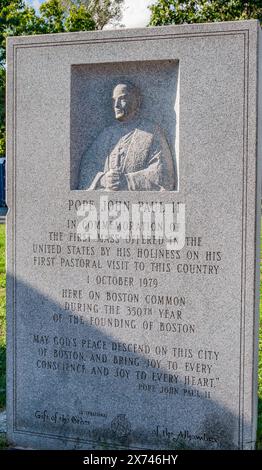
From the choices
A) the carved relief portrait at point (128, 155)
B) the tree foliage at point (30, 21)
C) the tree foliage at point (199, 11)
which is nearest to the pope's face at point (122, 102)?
the carved relief portrait at point (128, 155)

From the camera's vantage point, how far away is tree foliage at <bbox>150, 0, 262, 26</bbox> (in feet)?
70.4

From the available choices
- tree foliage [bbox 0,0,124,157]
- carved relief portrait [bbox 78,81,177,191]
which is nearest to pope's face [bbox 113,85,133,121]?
carved relief portrait [bbox 78,81,177,191]

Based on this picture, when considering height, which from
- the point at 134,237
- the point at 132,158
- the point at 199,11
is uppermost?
the point at 199,11

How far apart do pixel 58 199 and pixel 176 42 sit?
128cm

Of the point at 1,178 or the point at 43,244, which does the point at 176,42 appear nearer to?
the point at 43,244

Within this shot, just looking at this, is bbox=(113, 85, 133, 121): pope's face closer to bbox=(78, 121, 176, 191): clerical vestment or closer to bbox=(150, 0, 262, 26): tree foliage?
bbox=(78, 121, 176, 191): clerical vestment

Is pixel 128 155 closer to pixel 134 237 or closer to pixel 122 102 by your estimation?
pixel 122 102

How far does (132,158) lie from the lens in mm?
4094

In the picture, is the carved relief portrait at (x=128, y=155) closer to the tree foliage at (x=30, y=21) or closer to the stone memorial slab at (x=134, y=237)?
the stone memorial slab at (x=134, y=237)

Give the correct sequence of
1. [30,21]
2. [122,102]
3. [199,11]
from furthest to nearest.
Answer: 1. [30,21]
2. [199,11]
3. [122,102]

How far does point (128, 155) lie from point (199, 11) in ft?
63.1

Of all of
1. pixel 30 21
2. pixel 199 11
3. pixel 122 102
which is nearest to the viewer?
pixel 122 102

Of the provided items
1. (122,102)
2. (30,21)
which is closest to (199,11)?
(30,21)

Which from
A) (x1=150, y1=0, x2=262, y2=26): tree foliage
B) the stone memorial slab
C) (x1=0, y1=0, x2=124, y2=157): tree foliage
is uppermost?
(x1=0, y1=0, x2=124, y2=157): tree foliage
